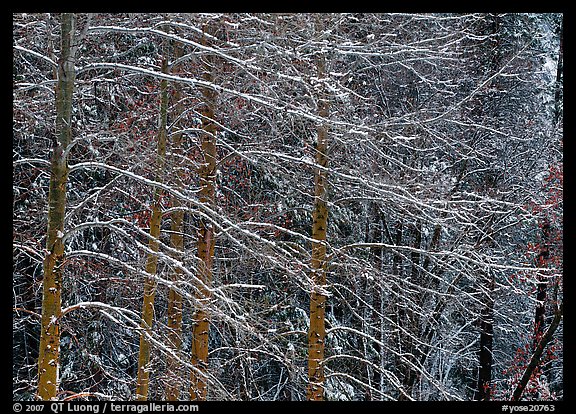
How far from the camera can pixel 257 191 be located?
439 inches

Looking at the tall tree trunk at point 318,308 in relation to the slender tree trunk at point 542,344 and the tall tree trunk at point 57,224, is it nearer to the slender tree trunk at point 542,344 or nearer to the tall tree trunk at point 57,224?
the tall tree trunk at point 57,224

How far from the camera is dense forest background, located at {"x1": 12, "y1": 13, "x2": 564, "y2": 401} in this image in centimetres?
520

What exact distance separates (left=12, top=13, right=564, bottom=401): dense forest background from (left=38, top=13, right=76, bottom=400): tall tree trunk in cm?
2

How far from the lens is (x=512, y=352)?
1591 centimetres

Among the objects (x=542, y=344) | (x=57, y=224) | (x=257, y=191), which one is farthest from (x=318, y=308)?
(x=542, y=344)

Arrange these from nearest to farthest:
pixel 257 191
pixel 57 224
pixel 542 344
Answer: pixel 57 224, pixel 542 344, pixel 257 191

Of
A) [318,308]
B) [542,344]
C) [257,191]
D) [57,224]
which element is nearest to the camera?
[57,224]

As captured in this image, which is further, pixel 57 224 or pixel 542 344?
pixel 542 344

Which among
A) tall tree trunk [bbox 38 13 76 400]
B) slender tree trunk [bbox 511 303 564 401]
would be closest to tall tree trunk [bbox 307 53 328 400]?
tall tree trunk [bbox 38 13 76 400]

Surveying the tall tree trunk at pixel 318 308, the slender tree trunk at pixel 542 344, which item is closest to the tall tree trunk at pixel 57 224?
the tall tree trunk at pixel 318 308

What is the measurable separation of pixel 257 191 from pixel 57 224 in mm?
6164

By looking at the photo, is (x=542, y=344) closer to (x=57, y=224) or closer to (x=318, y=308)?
(x=318, y=308)

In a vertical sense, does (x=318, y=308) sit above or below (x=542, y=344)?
above
